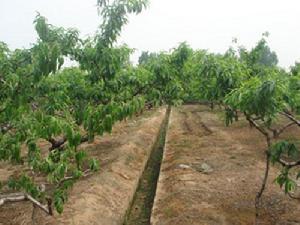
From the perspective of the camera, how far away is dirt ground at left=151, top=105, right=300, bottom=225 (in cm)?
1019

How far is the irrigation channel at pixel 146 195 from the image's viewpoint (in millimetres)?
11798

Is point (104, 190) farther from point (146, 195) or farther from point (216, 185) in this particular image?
point (216, 185)

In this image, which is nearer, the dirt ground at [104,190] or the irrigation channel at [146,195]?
the dirt ground at [104,190]

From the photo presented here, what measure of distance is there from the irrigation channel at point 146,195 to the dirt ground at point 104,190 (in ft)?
0.94

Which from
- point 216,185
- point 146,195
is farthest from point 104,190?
point 216,185

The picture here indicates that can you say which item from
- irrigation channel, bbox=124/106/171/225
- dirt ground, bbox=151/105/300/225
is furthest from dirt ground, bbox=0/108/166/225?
dirt ground, bbox=151/105/300/225

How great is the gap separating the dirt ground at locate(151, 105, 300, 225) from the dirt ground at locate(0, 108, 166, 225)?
0.99m

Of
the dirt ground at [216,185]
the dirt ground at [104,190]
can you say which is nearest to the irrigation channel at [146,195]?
the dirt ground at [104,190]

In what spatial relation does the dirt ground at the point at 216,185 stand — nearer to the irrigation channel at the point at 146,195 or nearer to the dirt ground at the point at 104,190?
the irrigation channel at the point at 146,195

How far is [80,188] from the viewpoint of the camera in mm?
12039

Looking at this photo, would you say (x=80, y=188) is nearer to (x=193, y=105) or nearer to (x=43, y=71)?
(x=43, y=71)

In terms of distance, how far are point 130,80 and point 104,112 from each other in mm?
7687

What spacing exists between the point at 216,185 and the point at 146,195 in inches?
96.3

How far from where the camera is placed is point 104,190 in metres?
12.1
